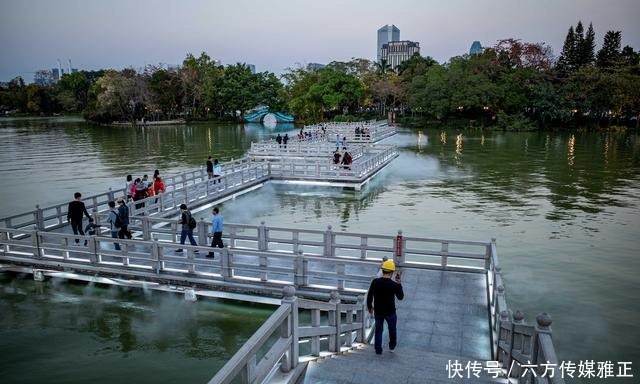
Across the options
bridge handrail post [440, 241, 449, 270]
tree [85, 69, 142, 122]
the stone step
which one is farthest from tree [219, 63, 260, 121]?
the stone step

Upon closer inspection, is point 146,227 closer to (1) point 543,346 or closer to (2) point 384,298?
(2) point 384,298

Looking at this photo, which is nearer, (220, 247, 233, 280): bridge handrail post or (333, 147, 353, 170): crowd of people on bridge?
(220, 247, 233, 280): bridge handrail post

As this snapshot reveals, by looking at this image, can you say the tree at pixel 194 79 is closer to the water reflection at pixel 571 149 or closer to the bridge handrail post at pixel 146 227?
the water reflection at pixel 571 149

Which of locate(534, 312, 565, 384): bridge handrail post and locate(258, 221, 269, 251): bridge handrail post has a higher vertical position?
locate(534, 312, 565, 384): bridge handrail post

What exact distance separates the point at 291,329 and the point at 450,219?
17.6m

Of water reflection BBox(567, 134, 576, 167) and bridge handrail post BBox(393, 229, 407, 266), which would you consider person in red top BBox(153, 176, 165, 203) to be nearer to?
bridge handrail post BBox(393, 229, 407, 266)

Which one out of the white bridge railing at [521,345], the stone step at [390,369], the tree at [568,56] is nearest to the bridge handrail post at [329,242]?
the white bridge railing at [521,345]

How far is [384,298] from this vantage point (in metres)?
7.76

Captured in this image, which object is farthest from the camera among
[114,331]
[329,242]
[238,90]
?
[238,90]

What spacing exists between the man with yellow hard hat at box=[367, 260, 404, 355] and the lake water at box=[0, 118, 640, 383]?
13.9 ft

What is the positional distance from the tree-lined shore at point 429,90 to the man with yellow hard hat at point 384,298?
3022 inches

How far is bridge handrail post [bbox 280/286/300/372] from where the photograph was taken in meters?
6.02

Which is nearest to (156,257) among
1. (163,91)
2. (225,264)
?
(225,264)

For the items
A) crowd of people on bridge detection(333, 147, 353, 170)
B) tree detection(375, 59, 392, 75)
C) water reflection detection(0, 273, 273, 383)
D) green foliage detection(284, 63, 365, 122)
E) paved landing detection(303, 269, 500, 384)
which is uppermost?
tree detection(375, 59, 392, 75)
